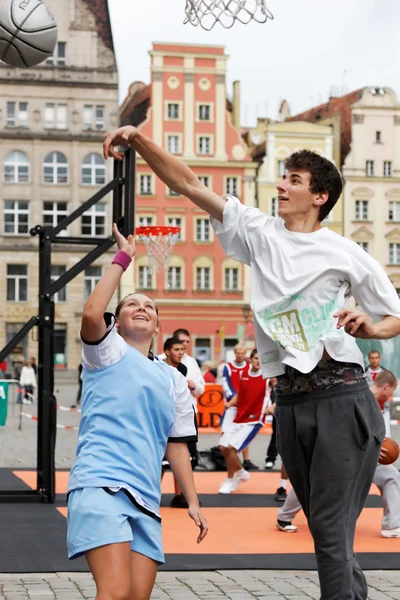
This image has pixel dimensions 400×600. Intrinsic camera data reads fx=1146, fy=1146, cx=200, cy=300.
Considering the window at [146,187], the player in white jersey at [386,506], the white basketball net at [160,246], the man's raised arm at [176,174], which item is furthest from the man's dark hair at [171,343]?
the window at [146,187]

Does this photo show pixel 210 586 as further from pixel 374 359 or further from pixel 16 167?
pixel 16 167

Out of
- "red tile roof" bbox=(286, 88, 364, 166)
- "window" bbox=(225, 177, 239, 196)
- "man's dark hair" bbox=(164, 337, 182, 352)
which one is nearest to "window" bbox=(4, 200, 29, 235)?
"window" bbox=(225, 177, 239, 196)

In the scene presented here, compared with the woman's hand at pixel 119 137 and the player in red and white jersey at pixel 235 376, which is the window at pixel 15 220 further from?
the woman's hand at pixel 119 137

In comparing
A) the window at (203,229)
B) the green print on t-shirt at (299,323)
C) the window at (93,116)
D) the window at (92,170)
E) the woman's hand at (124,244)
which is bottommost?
the green print on t-shirt at (299,323)

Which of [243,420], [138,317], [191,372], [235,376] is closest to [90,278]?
→ [235,376]

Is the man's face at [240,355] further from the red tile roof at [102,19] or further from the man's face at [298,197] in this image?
the red tile roof at [102,19]

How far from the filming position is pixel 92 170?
203 ft

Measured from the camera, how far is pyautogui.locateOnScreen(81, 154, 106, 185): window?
6178 centimetres

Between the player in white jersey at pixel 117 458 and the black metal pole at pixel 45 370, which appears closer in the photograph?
the player in white jersey at pixel 117 458

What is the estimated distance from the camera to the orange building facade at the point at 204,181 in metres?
61.5

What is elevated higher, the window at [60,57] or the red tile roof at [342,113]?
the window at [60,57]

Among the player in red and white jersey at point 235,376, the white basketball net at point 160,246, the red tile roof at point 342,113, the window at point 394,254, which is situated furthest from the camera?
the red tile roof at point 342,113

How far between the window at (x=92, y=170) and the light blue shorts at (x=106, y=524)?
58145 millimetres

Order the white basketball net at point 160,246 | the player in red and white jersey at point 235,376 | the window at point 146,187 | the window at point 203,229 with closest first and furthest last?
the player in red and white jersey at point 235,376 → the white basketball net at point 160,246 → the window at point 146,187 → the window at point 203,229
